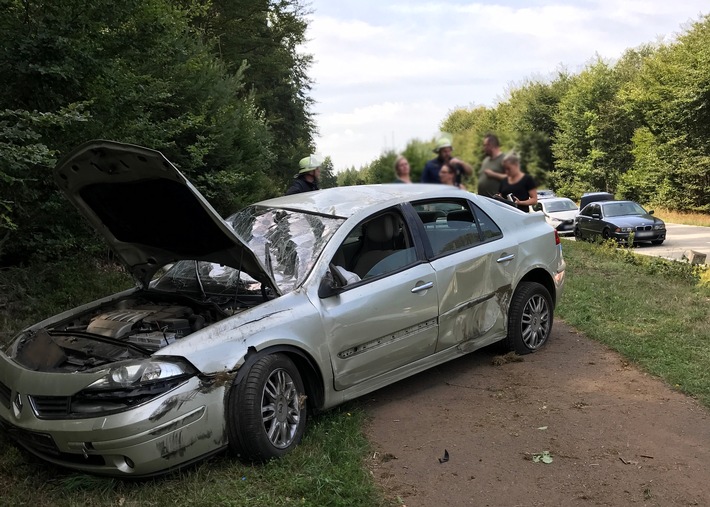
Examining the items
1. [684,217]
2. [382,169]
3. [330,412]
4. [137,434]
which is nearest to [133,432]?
[137,434]

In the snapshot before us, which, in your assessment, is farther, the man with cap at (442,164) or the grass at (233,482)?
the man with cap at (442,164)

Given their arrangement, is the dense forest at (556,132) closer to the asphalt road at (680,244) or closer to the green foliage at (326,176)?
the green foliage at (326,176)

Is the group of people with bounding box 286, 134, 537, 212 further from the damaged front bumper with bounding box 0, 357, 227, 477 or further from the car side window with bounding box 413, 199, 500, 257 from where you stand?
the damaged front bumper with bounding box 0, 357, 227, 477

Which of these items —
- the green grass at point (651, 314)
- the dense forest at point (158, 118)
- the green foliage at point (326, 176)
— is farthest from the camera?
the green foliage at point (326, 176)

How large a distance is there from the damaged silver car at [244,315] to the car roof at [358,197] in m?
0.02

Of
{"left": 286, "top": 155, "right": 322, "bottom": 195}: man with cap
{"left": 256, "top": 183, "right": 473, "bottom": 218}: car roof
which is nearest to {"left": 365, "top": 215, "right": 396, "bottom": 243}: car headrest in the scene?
{"left": 256, "top": 183, "right": 473, "bottom": 218}: car roof

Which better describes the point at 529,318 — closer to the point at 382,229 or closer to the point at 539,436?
the point at 539,436

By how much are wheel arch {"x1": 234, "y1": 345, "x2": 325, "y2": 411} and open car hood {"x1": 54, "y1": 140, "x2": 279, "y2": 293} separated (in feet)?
1.35

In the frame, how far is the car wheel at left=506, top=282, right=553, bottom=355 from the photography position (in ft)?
17.6

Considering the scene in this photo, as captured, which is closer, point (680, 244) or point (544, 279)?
point (544, 279)

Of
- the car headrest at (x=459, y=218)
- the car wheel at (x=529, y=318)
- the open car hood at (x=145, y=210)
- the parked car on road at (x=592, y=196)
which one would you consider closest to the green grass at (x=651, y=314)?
the car wheel at (x=529, y=318)

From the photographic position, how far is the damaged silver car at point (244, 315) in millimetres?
3186

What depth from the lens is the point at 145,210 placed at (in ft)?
13.4

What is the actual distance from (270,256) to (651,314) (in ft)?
16.7
